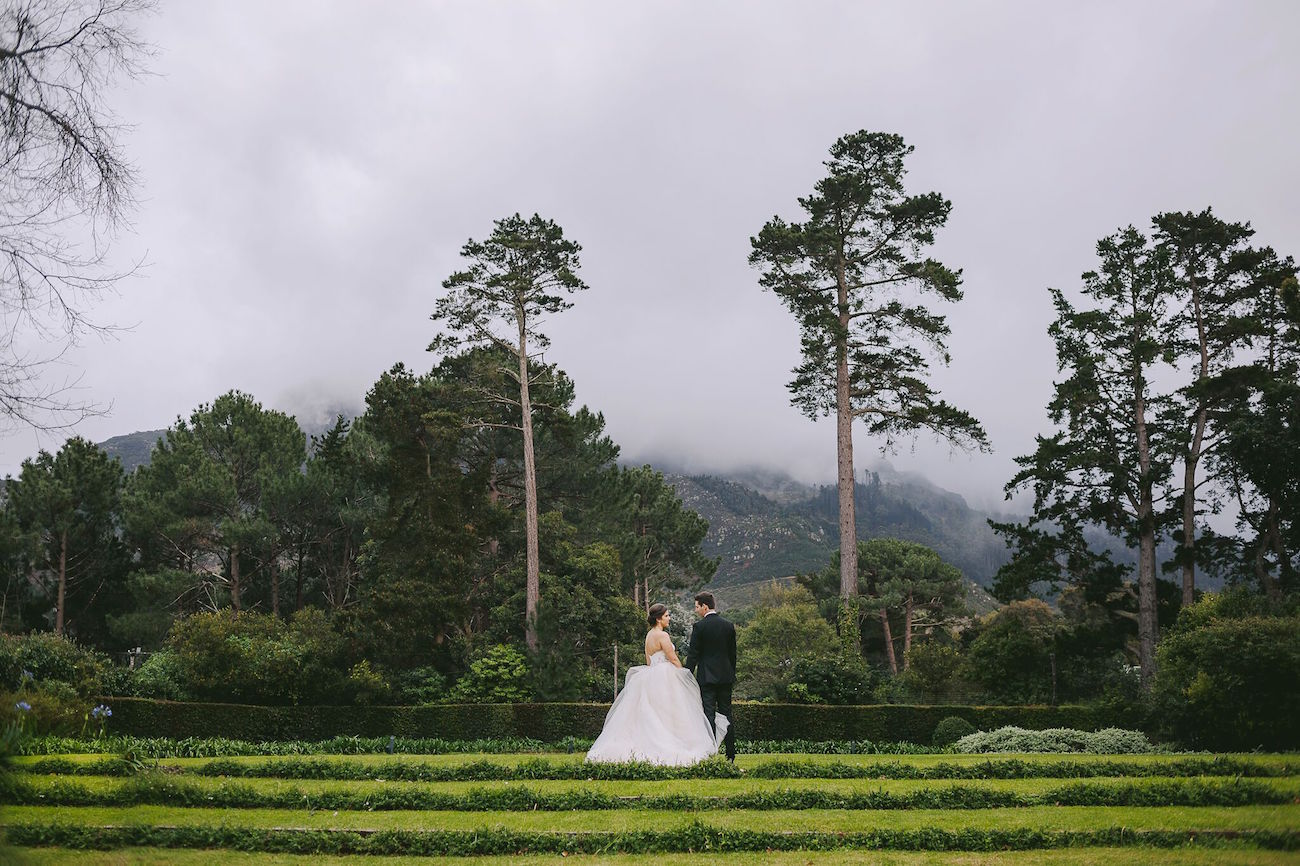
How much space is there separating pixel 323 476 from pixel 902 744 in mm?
29760

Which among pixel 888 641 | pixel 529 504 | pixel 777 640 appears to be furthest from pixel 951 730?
pixel 888 641

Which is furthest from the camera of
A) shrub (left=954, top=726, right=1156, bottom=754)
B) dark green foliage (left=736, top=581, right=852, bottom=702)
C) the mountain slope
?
the mountain slope

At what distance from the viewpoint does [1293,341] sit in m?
23.3

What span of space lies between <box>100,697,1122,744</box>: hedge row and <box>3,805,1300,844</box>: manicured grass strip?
11172mm

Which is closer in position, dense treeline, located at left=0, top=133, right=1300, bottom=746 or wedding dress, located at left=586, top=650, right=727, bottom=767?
wedding dress, located at left=586, top=650, right=727, bottom=767

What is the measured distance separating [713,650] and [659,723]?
4.17 feet

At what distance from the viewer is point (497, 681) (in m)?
24.9

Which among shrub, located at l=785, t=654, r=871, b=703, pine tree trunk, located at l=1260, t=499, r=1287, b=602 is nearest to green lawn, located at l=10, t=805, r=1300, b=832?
shrub, located at l=785, t=654, r=871, b=703

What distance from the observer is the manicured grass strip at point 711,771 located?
30.3 ft

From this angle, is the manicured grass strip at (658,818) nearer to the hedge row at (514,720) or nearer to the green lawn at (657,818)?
the green lawn at (657,818)

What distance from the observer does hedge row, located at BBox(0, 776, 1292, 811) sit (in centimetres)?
762

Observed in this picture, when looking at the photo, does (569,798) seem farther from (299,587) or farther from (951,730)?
→ (299,587)

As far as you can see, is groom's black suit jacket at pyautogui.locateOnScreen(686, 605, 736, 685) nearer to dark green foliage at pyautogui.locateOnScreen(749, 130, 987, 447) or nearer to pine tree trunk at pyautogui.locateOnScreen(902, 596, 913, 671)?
dark green foliage at pyautogui.locateOnScreen(749, 130, 987, 447)

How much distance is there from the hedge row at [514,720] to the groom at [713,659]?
8308mm
